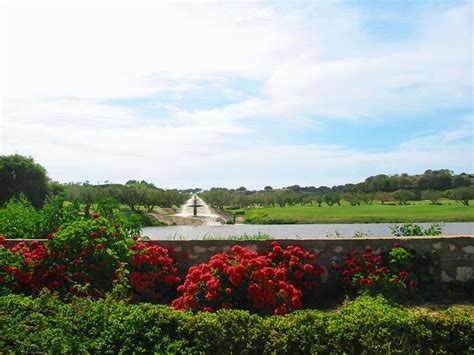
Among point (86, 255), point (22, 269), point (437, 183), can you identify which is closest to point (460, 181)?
point (437, 183)

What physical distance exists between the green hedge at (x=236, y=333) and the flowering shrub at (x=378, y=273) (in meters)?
1.97

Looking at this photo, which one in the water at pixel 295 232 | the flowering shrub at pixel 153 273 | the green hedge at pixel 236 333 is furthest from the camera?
the water at pixel 295 232

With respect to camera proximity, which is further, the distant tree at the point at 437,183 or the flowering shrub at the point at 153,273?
the distant tree at the point at 437,183

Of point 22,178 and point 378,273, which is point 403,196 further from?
point 378,273

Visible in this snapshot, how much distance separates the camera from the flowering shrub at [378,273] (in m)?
6.75

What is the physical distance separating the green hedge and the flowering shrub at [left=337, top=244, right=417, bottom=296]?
1.97m

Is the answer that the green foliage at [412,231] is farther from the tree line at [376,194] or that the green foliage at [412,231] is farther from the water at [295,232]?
the tree line at [376,194]

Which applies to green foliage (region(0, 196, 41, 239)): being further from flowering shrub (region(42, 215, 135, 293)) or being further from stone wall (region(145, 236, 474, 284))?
stone wall (region(145, 236, 474, 284))

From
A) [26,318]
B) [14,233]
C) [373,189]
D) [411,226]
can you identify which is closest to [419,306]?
[411,226]

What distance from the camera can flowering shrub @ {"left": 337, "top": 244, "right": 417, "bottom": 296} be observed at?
6754mm

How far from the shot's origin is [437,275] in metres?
7.37

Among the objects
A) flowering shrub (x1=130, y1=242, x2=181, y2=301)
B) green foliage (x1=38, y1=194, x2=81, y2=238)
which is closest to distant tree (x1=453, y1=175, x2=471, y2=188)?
green foliage (x1=38, y1=194, x2=81, y2=238)

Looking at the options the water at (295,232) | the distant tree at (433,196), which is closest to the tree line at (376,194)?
the distant tree at (433,196)

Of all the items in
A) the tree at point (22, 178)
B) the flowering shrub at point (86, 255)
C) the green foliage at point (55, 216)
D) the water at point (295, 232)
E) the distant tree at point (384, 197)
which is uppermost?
the tree at point (22, 178)
